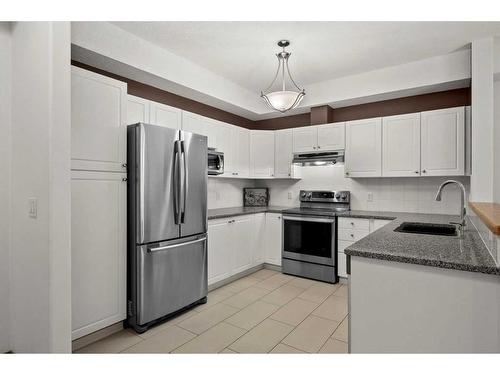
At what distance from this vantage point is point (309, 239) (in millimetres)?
3906

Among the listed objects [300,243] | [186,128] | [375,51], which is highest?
[375,51]

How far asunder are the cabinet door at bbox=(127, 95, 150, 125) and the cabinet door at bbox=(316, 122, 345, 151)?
2.38 metres

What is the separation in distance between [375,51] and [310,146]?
4.86 feet

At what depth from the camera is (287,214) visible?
13.4ft

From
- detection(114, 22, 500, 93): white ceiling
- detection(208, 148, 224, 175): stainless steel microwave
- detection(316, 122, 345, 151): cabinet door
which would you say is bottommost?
detection(208, 148, 224, 175): stainless steel microwave

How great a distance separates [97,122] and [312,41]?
217 centimetres

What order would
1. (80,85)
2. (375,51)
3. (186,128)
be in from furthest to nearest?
(186,128) → (375,51) → (80,85)

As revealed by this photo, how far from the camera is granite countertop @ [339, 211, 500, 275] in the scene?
139 cm

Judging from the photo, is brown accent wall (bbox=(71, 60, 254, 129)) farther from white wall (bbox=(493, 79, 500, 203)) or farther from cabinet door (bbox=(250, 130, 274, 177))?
white wall (bbox=(493, 79, 500, 203))

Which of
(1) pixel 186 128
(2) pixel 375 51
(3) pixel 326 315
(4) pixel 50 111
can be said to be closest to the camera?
(4) pixel 50 111

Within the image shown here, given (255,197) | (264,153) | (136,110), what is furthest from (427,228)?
(136,110)

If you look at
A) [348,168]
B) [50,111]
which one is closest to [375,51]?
[348,168]

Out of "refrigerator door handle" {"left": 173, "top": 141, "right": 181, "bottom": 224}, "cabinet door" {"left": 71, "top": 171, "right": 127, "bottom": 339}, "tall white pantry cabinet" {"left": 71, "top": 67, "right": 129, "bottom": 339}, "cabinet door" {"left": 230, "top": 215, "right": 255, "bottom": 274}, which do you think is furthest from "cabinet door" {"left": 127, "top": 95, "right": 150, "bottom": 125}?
"cabinet door" {"left": 230, "top": 215, "right": 255, "bottom": 274}
